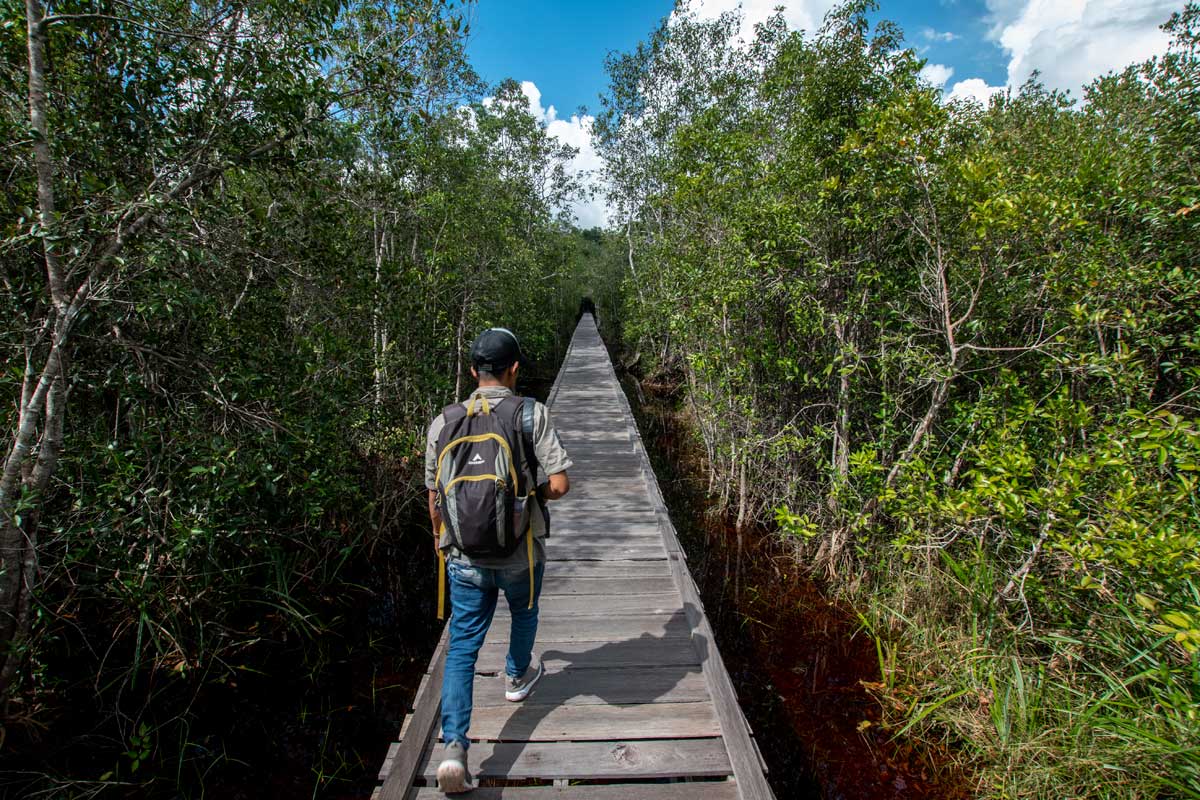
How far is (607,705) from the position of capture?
2.74m

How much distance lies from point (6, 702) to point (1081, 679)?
6142mm

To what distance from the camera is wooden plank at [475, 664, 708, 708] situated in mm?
2766

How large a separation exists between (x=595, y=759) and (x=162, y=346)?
3182 mm

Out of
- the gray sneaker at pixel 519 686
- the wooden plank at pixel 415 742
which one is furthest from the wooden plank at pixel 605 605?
the wooden plank at pixel 415 742

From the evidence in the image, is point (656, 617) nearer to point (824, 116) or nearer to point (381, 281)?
point (381, 281)

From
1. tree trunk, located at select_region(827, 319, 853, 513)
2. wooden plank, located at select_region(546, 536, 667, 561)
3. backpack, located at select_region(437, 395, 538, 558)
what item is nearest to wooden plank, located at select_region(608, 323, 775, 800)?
wooden plank, located at select_region(546, 536, 667, 561)

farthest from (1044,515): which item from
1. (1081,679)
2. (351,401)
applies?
(351,401)

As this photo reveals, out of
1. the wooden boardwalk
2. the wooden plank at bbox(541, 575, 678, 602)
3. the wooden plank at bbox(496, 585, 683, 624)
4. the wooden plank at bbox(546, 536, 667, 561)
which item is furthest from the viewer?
the wooden plank at bbox(546, 536, 667, 561)

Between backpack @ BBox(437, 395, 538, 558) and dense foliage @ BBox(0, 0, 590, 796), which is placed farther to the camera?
dense foliage @ BBox(0, 0, 590, 796)

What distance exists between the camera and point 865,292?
452 centimetres

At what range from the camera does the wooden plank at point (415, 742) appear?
2127 mm

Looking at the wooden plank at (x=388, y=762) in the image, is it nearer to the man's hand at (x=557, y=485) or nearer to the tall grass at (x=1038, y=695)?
the man's hand at (x=557, y=485)

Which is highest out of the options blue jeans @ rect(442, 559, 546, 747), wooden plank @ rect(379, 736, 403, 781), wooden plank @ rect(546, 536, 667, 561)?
blue jeans @ rect(442, 559, 546, 747)

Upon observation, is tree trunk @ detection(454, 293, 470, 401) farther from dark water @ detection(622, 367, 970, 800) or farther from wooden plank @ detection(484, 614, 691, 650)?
wooden plank @ detection(484, 614, 691, 650)
